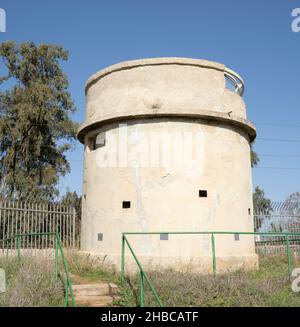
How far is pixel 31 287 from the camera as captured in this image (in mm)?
6590

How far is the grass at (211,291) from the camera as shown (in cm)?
650

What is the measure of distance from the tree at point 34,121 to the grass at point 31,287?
11442 millimetres

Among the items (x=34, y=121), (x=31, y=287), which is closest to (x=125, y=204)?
(x=31, y=287)

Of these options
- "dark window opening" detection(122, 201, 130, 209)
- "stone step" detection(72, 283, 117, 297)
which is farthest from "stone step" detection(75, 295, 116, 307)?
"dark window opening" detection(122, 201, 130, 209)

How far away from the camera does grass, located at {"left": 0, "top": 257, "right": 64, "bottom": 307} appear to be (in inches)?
240

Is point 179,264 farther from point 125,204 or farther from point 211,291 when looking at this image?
point 125,204

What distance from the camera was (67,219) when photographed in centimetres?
1291

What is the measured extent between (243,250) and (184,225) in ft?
6.29

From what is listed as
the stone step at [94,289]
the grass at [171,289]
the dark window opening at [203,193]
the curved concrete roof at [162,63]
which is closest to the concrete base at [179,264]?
the grass at [171,289]

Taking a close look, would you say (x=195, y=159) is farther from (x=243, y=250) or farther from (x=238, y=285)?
(x=238, y=285)

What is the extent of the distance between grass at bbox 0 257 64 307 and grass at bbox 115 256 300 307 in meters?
1.21

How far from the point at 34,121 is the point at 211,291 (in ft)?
53.5

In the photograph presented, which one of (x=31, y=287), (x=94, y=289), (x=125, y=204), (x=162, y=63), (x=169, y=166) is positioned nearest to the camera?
(x=31, y=287)
